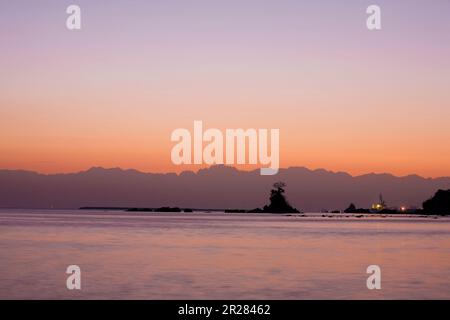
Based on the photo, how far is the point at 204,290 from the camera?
34031 mm

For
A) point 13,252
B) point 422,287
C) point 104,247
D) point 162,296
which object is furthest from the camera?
point 104,247

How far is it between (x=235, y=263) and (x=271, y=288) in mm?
13511

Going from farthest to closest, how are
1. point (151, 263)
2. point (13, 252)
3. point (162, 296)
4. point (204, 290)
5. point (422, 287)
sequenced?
point (13, 252) → point (151, 263) → point (422, 287) → point (204, 290) → point (162, 296)

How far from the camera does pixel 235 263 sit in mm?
48312

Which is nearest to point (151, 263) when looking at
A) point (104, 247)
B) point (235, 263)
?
point (235, 263)

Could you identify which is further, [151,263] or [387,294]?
[151,263]

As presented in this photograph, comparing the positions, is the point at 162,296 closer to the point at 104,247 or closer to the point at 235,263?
the point at 235,263

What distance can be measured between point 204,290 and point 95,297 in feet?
18.8

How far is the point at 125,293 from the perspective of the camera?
32.4 metres
